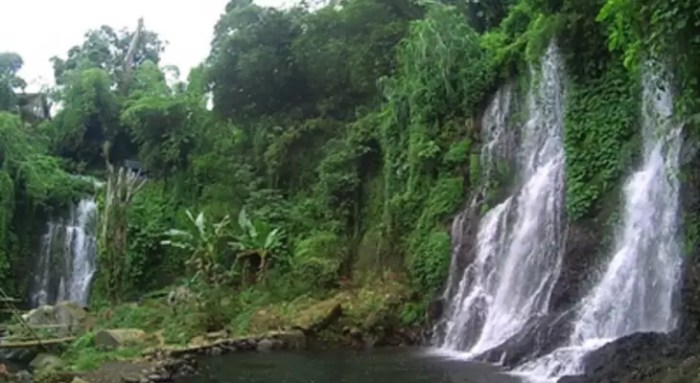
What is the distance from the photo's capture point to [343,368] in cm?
1427

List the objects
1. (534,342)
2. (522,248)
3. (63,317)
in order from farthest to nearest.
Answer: (63,317) → (522,248) → (534,342)

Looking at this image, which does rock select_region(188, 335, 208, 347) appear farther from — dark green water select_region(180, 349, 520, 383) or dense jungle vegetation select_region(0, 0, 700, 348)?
dense jungle vegetation select_region(0, 0, 700, 348)

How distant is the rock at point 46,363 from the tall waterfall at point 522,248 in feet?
25.8

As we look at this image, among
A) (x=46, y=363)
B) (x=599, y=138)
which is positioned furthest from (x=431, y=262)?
(x=46, y=363)

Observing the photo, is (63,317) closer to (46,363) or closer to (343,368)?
(46,363)

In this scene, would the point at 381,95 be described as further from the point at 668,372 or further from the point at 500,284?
the point at 668,372

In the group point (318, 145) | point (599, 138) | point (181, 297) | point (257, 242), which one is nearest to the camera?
point (599, 138)

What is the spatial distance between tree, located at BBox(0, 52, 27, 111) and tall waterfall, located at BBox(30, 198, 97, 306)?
9.86m

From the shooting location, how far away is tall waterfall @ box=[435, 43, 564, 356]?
1616cm

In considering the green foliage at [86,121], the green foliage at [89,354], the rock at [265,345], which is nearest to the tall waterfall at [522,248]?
the rock at [265,345]

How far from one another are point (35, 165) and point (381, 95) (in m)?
13.6

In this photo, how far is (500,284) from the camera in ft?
56.2

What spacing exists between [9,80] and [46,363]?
26.0m

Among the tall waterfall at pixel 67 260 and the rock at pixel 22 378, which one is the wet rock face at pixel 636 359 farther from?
the tall waterfall at pixel 67 260
